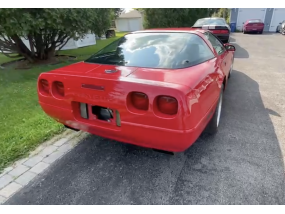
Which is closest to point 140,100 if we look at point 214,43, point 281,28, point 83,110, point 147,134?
point 147,134

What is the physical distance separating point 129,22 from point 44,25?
31.2 m

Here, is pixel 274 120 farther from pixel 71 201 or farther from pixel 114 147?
pixel 71 201

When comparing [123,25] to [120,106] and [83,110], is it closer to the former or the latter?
[83,110]

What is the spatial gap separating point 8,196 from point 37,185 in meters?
0.25

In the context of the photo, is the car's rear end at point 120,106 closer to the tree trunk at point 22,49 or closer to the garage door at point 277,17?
the tree trunk at point 22,49

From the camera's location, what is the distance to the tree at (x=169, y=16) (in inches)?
641

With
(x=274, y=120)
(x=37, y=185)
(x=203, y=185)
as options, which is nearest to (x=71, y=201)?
(x=37, y=185)

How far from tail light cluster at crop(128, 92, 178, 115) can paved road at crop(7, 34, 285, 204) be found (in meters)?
0.80

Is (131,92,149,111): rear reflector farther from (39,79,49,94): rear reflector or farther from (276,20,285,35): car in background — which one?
(276,20,285,35): car in background

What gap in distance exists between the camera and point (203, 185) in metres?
1.99

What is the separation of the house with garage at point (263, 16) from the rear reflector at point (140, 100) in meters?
22.5

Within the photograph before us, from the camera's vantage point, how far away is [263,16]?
63.5ft

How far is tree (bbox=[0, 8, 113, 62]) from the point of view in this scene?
18.0ft

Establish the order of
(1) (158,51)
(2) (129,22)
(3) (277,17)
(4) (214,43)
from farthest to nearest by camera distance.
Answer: (2) (129,22), (3) (277,17), (4) (214,43), (1) (158,51)
